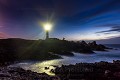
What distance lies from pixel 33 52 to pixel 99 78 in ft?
106

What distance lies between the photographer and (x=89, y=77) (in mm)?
25875

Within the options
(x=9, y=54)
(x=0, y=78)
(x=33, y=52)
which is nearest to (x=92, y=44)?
(x=33, y=52)

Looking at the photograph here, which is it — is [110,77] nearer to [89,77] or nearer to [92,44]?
[89,77]

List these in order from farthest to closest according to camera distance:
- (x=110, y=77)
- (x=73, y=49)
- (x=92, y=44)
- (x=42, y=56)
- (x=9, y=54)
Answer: (x=92, y=44), (x=73, y=49), (x=42, y=56), (x=9, y=54), (x=110, y=77)

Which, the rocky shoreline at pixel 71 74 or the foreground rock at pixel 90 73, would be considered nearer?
the rocky shoreline at pixel 71 74

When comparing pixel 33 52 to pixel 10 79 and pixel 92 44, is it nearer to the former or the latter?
pixel 10 79

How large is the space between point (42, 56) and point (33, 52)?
3.83 meters

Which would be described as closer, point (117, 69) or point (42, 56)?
point (117, 69)

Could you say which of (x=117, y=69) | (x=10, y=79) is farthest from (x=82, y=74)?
(x=10, y=79)

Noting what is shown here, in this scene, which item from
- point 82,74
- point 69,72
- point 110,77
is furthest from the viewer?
point 69,72

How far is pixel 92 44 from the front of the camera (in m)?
104

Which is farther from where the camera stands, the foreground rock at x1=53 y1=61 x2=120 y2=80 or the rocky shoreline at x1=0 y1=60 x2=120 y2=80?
the foreground rock at x1=53 y1=61 x2=120 y2=80

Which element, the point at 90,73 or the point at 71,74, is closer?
the point at 71,74

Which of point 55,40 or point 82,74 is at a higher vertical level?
point 55,40
